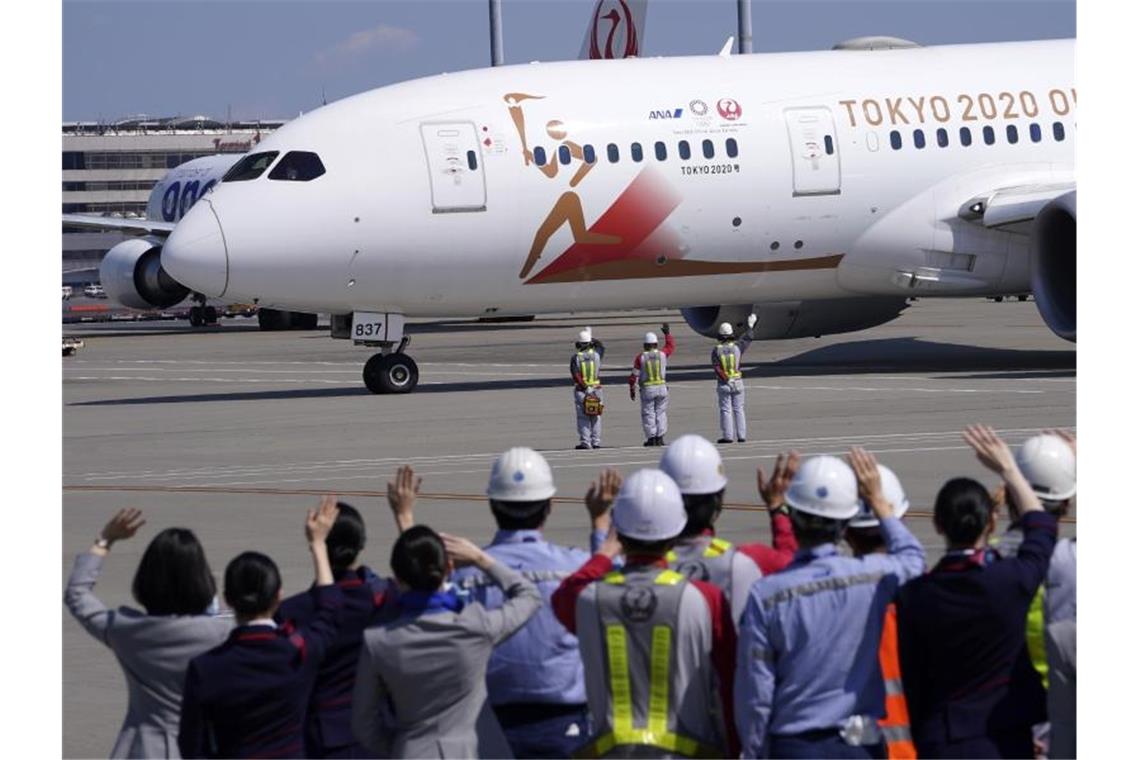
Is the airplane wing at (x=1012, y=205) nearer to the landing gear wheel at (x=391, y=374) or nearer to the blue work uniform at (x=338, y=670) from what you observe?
the landing gear wheel at (x=391, y=374)

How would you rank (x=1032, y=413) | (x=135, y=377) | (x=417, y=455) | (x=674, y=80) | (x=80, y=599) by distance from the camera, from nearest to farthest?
1. (x=80, y=599)
2. (x=417, y=455)
3. (x=1032, y=413)
4. (x=674, y=80)
5. (x=135, y=377)

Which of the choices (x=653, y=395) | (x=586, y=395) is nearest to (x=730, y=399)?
(x=653, y=395)

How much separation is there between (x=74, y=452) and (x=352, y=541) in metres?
17.0

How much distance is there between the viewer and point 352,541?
905 centimetres

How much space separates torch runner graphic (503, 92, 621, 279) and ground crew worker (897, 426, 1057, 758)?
70.1 ft

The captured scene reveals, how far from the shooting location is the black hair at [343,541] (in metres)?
9.02

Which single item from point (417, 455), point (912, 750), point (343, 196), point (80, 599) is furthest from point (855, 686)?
point (343, 196)

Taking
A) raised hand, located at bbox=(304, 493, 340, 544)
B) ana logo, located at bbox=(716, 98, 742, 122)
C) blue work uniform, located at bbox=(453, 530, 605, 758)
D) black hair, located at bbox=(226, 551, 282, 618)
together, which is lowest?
blue work uniform, located at bbox=(453, 530, 605, 758)

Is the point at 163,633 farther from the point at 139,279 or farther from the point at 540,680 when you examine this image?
the point at 139,279

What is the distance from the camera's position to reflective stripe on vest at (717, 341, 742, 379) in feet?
77.6

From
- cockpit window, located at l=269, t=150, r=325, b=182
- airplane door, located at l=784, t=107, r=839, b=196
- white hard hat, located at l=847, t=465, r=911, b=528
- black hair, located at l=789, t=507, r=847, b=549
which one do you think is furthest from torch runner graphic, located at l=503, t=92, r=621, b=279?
black hair, located at l=789, t=507, r=847, b=549

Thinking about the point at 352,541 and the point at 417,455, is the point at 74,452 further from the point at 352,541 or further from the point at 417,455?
the point at 352,541

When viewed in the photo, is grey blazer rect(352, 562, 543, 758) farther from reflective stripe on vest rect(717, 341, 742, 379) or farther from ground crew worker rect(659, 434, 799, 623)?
reflective stripe on vest rect(717, 341, 742, 379)

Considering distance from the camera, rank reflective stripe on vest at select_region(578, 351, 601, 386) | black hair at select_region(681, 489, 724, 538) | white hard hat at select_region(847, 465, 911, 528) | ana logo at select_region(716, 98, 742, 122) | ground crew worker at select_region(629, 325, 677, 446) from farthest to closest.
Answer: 1. ana logo at select_region(716, 98, 742, 122)
2. reflective stripe on vest at select_region(578, 351, 601, 386)
3. ground crew worker at select_region(629, 325, 677, 446)
4. black hair at select_region(681, 489, 724, 538)
5. white hard hat at select_region(847, 465, 911, 528)
